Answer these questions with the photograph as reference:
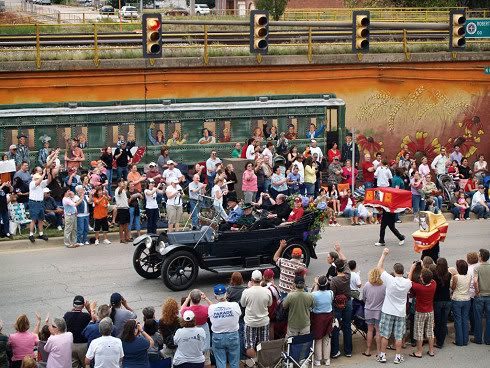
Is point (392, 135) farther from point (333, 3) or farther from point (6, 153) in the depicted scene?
point (333, 3)

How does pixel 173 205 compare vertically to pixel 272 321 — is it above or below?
above

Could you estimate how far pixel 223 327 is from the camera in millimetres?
15398

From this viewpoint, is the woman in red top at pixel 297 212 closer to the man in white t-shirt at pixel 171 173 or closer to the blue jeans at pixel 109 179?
the man in white t-shirt at pixel 171 173

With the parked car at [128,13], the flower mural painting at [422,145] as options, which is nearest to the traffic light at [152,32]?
the flower mural painting at [422,145]

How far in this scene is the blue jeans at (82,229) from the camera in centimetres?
2381

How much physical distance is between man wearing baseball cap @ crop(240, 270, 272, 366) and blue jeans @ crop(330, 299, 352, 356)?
1359 millimetres

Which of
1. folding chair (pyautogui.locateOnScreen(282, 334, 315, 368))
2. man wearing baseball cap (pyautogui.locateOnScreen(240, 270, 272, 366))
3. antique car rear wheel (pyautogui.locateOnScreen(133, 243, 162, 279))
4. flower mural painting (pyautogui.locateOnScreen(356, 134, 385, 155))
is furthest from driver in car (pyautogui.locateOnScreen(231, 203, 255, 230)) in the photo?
flower mural painting (pyautogui.locateOnScreen(356, 134, 385, 155))

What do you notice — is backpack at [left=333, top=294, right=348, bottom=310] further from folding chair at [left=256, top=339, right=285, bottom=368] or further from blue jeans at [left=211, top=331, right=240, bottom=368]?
blue jeans at [left=211, top=331, right=240, bottom=368]

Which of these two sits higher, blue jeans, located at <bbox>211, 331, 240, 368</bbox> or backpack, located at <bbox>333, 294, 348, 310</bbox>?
backpack, located at <bbox>333, 294, 348, 310</bbox>

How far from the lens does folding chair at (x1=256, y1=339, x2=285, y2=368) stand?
606 inches

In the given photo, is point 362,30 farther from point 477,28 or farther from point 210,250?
point 210,250

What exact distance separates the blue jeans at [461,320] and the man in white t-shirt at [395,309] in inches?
43.0

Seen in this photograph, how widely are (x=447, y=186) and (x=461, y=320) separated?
42.3ft

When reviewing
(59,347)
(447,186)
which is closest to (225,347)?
(59,347)
